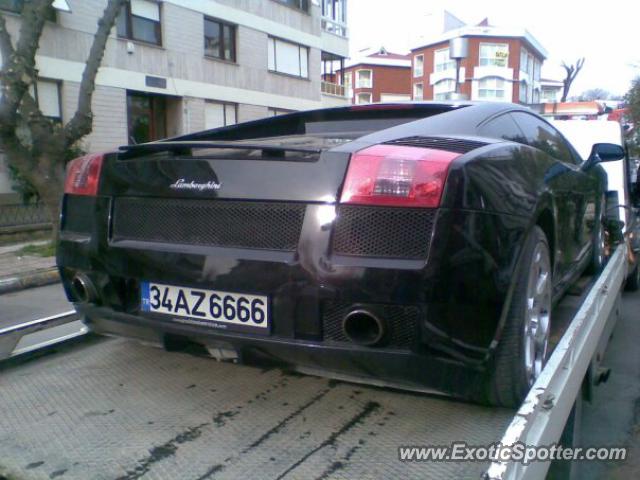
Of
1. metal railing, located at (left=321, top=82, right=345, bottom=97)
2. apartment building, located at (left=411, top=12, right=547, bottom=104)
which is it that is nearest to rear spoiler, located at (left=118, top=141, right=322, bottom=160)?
metal railing, located at (left=321, top=82, right=345, bottom=97)

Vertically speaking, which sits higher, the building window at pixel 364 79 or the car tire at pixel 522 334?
the building window at pixel 364 79

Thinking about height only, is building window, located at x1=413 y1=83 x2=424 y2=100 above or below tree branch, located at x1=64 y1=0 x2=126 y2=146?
above

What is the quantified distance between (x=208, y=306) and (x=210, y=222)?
318mm

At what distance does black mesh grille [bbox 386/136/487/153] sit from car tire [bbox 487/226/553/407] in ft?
1.49

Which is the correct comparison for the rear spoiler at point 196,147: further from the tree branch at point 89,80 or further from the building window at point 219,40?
the building window at point 219,40

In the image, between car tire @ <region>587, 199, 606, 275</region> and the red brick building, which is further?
the red brick building

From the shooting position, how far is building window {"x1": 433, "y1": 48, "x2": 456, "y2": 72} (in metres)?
55.7

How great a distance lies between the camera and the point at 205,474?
76.4 inches

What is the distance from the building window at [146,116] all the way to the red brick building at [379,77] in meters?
42.4

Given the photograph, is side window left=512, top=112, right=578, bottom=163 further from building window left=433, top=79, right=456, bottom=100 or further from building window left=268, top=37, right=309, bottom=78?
building window left=433, top=79, right=456, bottom=100

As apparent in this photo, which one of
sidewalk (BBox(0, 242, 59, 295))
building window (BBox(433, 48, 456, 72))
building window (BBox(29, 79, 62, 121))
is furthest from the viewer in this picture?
building window (BBox(433, 48, 456, 72))

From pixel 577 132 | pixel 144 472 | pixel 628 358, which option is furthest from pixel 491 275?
pixel 577 132

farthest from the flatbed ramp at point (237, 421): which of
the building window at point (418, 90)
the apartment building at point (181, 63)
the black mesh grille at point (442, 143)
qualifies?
the building window at point (418, 90)

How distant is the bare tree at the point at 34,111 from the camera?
8219 millimetres
